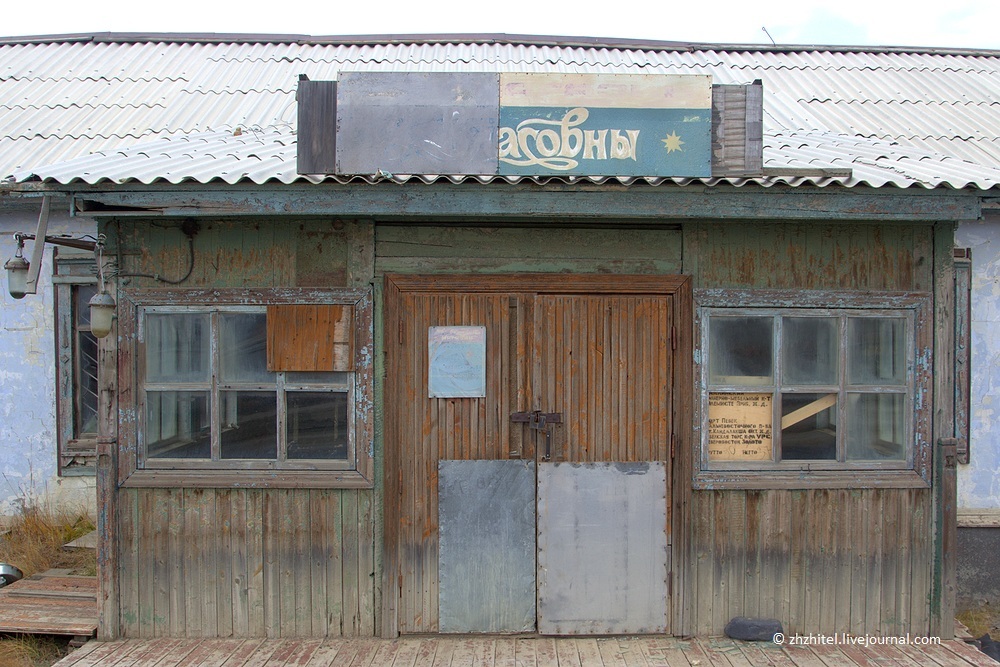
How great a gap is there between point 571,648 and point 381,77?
12.3 feet

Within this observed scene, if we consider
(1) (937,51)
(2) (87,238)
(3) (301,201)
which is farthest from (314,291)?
(1) (937,51)

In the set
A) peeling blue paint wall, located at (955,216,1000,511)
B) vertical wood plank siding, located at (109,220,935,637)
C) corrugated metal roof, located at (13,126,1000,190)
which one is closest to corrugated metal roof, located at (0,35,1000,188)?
corrugated metal roof, located at (13,126,1000,190)

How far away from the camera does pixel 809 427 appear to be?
4.52 meters

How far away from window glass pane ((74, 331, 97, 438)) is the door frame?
12.6ft

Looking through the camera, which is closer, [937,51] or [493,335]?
[493,335]

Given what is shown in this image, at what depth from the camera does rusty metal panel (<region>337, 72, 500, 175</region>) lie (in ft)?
13.9

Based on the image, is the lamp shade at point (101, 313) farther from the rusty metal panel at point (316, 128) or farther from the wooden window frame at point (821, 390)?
the wooden window frame at point (821, 390)

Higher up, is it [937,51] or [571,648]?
[937,51]

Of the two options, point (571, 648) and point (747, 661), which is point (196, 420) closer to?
point (571, 648)

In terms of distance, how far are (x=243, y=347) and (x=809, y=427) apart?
3699 mm

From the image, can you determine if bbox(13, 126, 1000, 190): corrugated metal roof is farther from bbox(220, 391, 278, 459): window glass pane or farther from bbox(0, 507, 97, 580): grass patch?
bbox(0, 507, 97, 580): grass patch

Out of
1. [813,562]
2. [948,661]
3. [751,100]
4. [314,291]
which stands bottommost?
[948,661]

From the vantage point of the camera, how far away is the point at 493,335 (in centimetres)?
445

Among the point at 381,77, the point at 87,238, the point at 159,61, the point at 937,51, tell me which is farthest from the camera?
the point at 937,51
